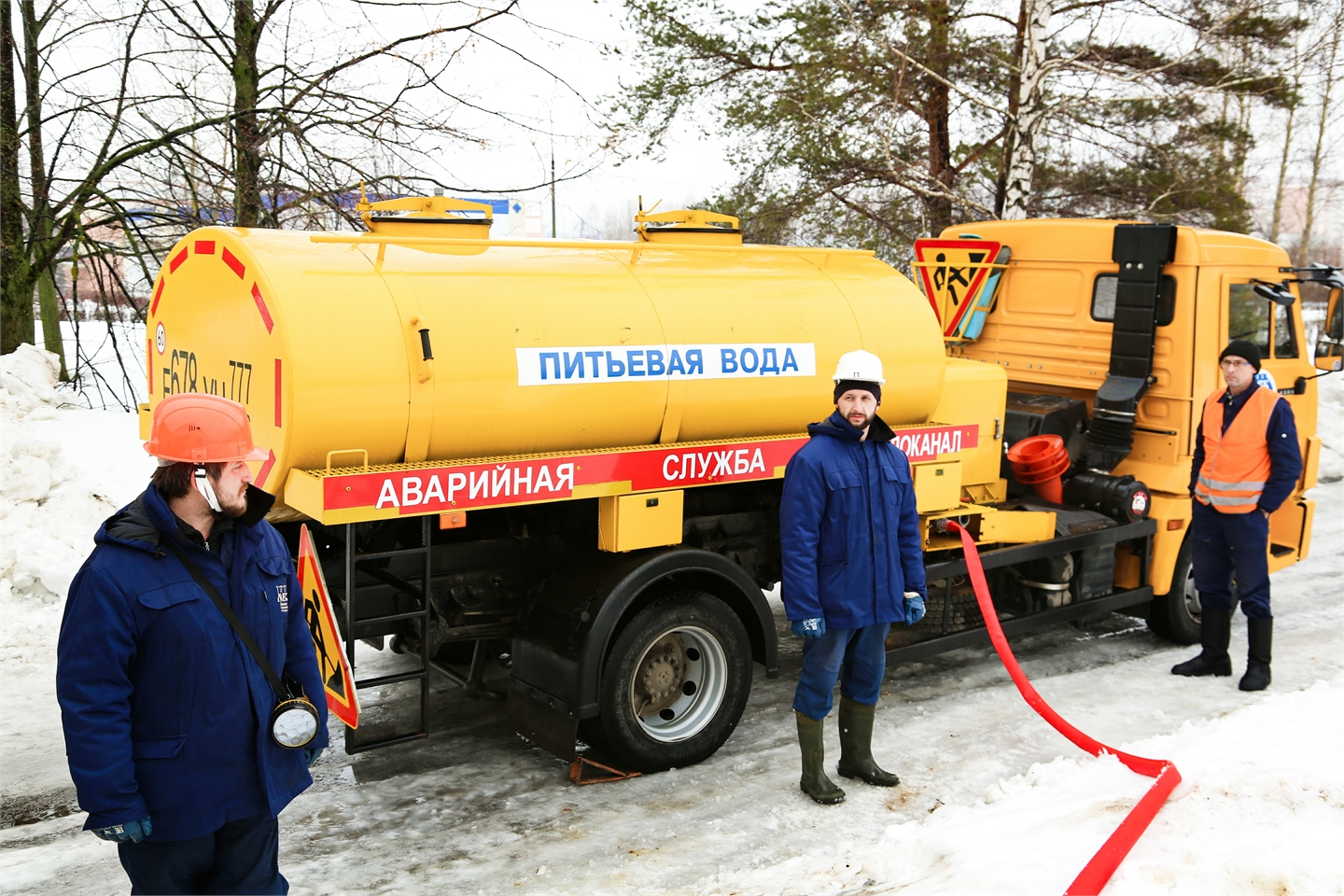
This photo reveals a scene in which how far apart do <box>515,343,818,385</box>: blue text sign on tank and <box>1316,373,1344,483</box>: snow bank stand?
9.85 meters

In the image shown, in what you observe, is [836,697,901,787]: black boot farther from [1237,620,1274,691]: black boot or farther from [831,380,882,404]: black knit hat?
[1237,620,1274,691]: black boot

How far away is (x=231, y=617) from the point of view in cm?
289

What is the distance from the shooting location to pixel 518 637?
5.28 m

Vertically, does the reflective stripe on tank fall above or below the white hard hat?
below

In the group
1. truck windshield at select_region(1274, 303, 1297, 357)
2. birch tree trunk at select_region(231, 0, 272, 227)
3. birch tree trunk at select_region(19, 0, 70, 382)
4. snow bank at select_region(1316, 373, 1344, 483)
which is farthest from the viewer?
snow bank at select_region(1316, 373, 1344, 483)

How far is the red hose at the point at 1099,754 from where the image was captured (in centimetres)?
338

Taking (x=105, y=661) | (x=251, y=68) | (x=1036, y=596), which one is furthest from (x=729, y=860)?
(x=251, y=68)

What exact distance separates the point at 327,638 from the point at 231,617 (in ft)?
5.18

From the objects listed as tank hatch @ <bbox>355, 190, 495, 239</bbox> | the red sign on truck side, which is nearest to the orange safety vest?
the red sign on truck side

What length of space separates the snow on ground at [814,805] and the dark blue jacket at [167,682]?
1.53 meters

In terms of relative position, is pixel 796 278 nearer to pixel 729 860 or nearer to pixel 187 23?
pixel 729 860

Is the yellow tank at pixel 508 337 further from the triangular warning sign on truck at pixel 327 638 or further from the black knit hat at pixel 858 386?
the black knit hat at pixel 858 386

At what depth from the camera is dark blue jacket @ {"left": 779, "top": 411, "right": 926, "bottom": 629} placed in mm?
4777

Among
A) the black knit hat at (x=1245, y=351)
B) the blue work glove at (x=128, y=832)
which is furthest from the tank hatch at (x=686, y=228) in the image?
the blue work glove at (x=128, y=832)
